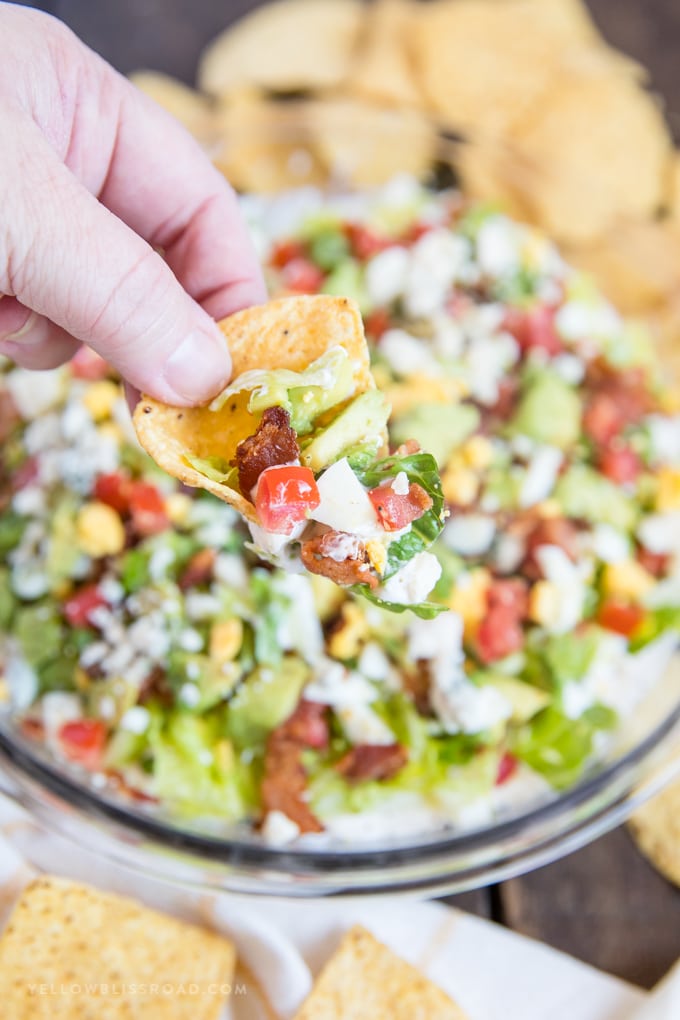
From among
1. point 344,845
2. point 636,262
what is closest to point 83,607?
point 344,845

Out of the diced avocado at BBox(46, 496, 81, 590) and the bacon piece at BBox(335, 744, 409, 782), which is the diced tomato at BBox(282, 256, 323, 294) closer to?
the diced avocado at BBox(46, 496, 81, 590)

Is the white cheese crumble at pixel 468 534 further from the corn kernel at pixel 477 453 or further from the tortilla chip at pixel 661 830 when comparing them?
the tortilla chip at pixel 661 830

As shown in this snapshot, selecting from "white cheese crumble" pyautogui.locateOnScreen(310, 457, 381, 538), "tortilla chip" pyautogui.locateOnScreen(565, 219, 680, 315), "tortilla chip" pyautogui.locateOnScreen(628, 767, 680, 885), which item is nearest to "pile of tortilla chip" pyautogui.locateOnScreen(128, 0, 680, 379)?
"tortilla chip" pyautogui.locateOnScreen(565, 219, 680, 315)

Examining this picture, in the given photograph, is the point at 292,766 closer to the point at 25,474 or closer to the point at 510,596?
the point at 510,596

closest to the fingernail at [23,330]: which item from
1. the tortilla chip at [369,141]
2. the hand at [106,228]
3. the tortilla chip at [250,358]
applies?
the hand at [106,228]

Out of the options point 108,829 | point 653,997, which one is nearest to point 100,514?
point 108,829

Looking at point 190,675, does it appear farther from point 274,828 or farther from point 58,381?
point 58,381
